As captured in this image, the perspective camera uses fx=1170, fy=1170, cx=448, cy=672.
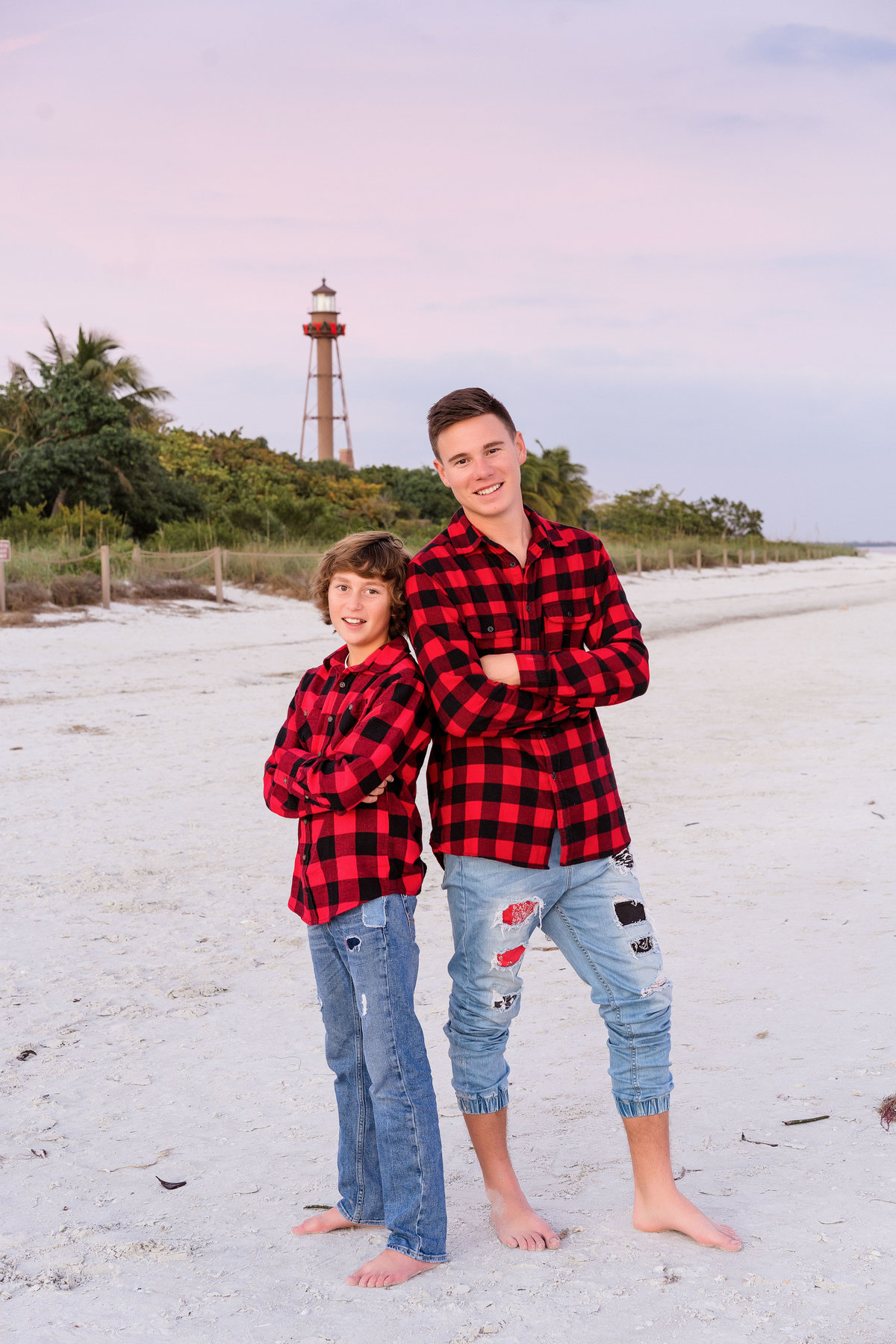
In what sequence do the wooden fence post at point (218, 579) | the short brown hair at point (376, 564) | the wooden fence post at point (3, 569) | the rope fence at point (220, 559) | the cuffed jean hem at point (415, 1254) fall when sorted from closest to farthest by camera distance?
the cuffed jean hem at point (415, 1254), the short brown hair at point (376, 564), the wooden fence post at point (3, 569), the rope fence at point (220, 559), the wooden fence post at point (218, 579)

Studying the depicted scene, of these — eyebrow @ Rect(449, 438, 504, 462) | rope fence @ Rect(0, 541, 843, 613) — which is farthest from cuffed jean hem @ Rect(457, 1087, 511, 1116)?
rope fence @ Rect(0, 541, 843, 613)

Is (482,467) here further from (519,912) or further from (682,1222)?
(682,1222)

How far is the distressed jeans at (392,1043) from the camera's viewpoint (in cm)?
223

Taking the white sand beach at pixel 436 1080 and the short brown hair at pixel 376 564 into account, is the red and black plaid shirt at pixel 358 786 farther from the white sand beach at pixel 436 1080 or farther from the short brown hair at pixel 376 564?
the white sand beach at pixel 436 1080

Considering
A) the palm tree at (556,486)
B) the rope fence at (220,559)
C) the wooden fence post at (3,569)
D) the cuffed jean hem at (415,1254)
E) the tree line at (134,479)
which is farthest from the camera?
the palm tree at (556,486)

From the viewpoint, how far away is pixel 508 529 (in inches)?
92.3

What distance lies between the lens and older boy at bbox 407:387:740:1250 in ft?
7.29

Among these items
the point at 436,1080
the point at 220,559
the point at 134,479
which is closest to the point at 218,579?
the point at 220,559

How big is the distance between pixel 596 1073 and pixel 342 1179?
3.09ft

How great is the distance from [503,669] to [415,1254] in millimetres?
1143

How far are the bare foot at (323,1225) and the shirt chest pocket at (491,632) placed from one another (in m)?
1.23

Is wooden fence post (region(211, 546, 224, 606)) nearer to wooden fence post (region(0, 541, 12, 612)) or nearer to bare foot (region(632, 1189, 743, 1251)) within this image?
wooden fence post (region(0, 541, 12, 612))

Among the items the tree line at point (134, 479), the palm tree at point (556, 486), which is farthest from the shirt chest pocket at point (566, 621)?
the palm tree at point (556, 486)

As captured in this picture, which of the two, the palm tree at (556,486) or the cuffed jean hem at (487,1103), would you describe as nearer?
the cuffed jean hem at (487,1103)
